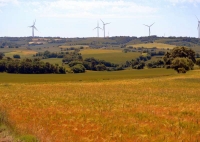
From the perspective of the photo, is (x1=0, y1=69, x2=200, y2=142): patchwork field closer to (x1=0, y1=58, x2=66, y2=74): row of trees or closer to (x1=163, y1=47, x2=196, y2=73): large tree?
(x1=163, y1=47, x2=196, y2=73): large tree

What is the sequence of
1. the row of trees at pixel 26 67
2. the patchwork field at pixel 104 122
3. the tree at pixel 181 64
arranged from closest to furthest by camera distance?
the patchwork field at pixel 104 122
the tree at pixel 181 64
the row of trees at pixel 26 67

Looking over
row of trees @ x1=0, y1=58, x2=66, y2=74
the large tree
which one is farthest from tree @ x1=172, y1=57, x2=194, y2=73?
row of trees @ x1=0, y1=58, x2=66, y2=74

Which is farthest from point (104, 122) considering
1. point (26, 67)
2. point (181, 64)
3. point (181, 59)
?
point (26, 67)

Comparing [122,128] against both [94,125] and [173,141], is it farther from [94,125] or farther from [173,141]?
[173,141]

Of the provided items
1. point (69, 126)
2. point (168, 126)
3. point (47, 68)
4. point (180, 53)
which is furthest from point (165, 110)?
point (47, 68)

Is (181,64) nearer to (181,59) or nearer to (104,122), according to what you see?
(181,59)

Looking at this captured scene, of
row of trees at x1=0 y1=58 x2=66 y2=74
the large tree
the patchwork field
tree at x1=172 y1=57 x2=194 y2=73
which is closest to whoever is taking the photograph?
the patchwork field

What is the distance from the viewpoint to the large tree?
80.2 meters

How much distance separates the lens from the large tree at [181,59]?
80188 mm

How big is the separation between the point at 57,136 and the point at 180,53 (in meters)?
79.3

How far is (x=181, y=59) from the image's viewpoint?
79.8m

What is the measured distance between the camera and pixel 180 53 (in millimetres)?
91062

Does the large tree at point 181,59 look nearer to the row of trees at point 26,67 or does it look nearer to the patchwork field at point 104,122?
the row of trees at point 26,67

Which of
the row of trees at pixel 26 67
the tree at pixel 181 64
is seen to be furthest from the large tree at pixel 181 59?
the row of trees at pixel 26 67
